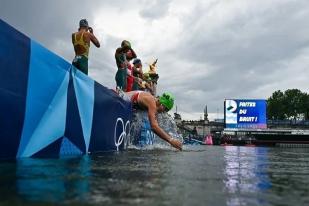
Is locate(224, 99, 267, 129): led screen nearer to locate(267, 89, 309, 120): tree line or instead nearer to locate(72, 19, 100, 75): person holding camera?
locate(72, 19, 100, 75): person holding camera

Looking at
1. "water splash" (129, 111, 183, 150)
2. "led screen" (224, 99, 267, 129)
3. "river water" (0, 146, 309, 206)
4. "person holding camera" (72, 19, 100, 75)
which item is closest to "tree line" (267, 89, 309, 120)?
"led screen" (224, 99, 267, 129)

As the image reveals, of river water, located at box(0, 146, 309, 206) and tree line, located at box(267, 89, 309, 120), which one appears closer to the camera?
river water, located at box(0, 146, 309, 206)

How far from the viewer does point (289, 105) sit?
103 meters

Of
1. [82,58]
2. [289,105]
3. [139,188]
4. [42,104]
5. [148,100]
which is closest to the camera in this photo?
[139,188]

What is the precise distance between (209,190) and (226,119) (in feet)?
154

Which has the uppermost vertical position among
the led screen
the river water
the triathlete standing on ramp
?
the led screen

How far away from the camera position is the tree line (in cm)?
10288

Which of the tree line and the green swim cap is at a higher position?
the tree line

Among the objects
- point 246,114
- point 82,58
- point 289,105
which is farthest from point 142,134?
point 289,105

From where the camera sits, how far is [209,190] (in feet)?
Answer: 9.37

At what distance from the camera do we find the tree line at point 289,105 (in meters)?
103

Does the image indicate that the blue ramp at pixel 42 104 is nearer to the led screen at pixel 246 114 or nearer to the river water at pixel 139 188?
the river water at pixel 139 188

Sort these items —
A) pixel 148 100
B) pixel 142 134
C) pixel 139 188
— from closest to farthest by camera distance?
pixel 139 188 < pixel 148 100 < pixel 142 134

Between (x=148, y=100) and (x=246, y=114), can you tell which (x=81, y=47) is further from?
(x=246, y=114)
